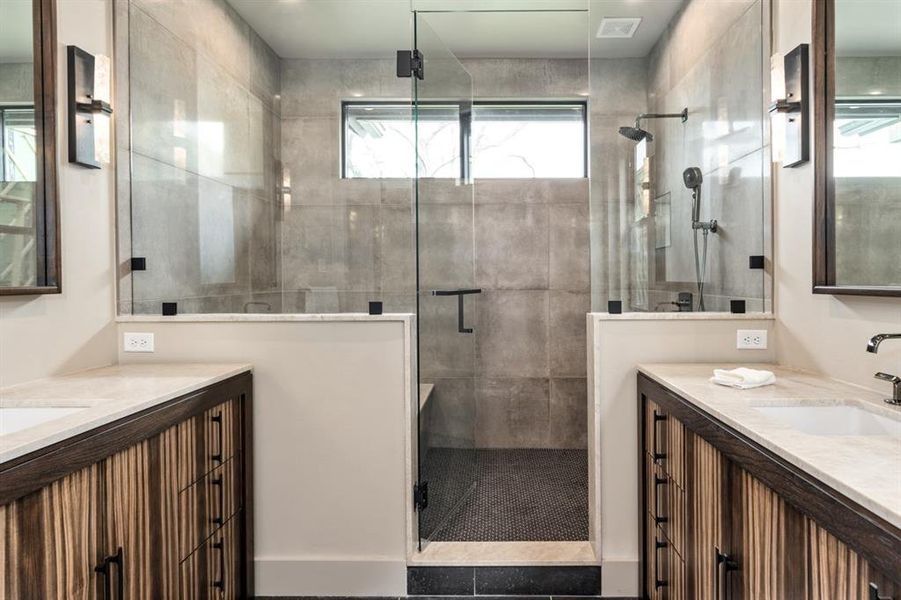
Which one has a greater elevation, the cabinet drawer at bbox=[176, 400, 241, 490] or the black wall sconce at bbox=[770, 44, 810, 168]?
the black wall sconce at bbox=[770, 44, 810, 168]

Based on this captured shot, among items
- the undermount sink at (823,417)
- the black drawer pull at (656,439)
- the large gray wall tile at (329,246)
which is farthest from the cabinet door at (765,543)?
the large gray wall tile at (329,246)

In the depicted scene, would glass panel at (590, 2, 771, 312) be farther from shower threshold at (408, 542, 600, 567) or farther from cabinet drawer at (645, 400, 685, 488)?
shower threshold at (408, 542, 600, 567)

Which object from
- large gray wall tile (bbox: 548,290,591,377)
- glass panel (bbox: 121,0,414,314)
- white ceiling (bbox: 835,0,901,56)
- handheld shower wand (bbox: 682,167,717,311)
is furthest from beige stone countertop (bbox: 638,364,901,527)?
large gray wall tile (bbox: 548,290,591,377)

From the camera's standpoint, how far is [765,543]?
121 centimetres

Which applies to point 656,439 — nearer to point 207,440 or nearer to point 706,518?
point 706,518

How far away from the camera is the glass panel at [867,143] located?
150 centimetres

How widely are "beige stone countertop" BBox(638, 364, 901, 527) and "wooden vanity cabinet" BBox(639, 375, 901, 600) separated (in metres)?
0.03

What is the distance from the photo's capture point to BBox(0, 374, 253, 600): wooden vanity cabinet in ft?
3.80

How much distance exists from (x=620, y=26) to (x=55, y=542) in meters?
2.63

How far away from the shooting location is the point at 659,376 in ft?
6.49

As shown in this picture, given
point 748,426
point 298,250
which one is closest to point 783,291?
point 748,426

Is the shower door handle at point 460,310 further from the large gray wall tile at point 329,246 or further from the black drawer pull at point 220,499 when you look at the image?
the black drawer pull at point 220,499

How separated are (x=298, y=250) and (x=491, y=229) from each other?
4.57 feet

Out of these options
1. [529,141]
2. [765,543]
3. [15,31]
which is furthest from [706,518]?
[529,141]
